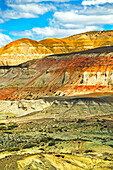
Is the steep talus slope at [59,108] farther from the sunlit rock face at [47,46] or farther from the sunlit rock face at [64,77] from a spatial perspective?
the sunlit rock face at [47,46]

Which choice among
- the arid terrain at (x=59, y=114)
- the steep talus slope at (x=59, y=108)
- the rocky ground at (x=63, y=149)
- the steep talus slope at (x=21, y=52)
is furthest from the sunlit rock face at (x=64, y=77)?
the steep talus slope at (x=21, y=52)

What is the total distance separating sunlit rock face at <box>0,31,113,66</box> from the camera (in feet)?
461

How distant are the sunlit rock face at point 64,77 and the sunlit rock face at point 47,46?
4952 centimetres

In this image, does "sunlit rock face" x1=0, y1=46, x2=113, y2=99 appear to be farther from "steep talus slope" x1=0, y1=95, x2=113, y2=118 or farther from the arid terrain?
"steep talus slope" x1=0, y1=95, x2=113, y2=118

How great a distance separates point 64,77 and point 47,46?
74.8 metres

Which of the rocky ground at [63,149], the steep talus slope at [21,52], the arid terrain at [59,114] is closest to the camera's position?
the rocky ground at [63,149]

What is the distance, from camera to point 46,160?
19281 mm

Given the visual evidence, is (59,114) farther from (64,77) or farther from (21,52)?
(21,52)

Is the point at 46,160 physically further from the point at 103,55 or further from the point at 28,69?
the point at 28,69

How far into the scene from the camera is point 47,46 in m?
150

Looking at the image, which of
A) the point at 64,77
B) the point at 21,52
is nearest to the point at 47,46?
the point at 21,52

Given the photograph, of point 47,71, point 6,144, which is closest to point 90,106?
point 6,144

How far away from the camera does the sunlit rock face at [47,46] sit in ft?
461

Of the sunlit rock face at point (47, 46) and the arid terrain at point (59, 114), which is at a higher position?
the sunlit rock face at point (47, 46)
